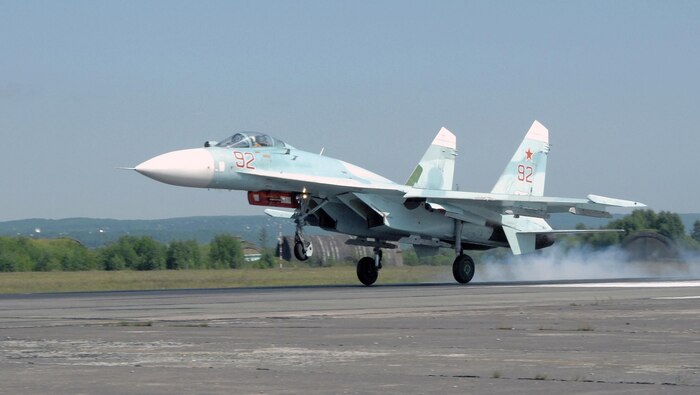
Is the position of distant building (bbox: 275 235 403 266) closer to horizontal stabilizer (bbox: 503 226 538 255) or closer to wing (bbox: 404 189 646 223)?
horizontal stabilizer (bbox: 503 226 538 255)

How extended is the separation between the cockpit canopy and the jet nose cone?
797 mm

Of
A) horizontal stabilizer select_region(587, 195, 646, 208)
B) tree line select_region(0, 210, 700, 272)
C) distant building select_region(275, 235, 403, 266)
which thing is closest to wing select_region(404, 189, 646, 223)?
horizontal stabilizer select_region(587, 195, 646, 208)

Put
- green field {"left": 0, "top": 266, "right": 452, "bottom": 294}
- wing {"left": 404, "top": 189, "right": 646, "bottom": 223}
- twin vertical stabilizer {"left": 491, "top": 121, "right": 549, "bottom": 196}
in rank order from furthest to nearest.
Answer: green field {"left": 0, "top": 266, "right": 452, "bottom": 294} < twin vertical stabilizer {"left": 491, "top": 121, "right": 549, "bottom": 196} < wing {"left": 404, "top": 189, "right": 646, "bottom": 223}

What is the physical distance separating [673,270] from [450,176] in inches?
370

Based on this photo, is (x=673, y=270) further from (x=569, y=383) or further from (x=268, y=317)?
(x=569, y=383)

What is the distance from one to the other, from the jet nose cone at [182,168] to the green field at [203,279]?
23.8 feet

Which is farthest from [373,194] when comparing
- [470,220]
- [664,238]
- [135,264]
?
[135,264]

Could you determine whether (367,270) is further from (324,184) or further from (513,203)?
(513,203)

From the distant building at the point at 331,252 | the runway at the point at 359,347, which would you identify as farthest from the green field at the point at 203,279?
the runway at the point at 359,347

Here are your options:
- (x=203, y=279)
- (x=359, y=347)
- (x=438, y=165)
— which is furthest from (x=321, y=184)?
(x=359, y=347)

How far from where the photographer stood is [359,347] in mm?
11195

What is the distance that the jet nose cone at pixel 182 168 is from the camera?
25.4 m

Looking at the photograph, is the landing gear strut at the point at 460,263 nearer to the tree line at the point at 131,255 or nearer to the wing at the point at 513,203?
the wing at the point at 513,203

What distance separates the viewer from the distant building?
45625 millimetres
